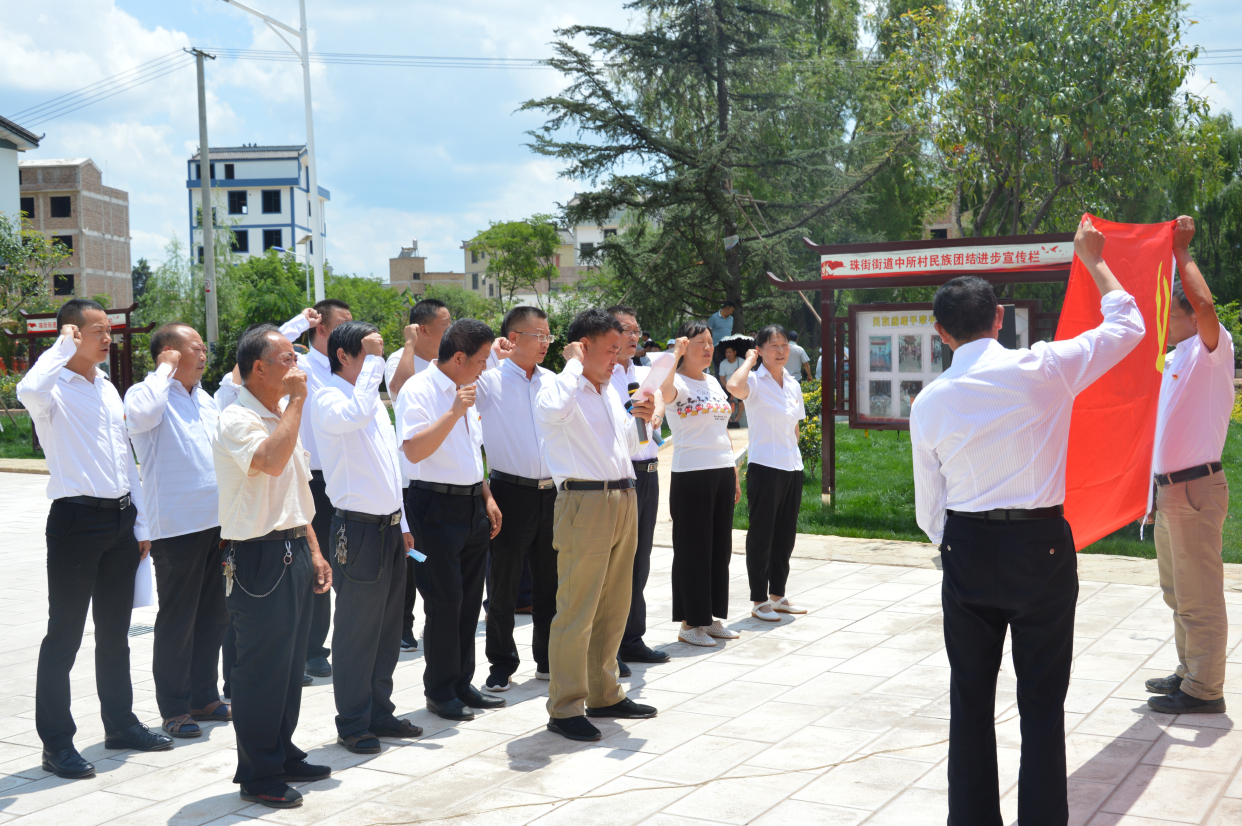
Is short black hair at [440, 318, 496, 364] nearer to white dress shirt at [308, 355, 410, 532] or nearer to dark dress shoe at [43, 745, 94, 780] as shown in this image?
white dress shirt at [308, 355, 410, 532]

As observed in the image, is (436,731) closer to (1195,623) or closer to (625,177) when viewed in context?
(1195,623)

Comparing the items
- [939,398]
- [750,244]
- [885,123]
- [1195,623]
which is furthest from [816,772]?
[885,123]

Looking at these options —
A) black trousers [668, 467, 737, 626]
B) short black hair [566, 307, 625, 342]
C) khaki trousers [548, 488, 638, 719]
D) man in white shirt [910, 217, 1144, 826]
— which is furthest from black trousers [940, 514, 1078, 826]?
black trousers [668, 467, 737, 626]

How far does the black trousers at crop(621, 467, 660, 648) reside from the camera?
629 cm

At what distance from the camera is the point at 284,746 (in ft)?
14.4

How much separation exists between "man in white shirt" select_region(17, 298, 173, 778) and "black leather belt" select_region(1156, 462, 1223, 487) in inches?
195

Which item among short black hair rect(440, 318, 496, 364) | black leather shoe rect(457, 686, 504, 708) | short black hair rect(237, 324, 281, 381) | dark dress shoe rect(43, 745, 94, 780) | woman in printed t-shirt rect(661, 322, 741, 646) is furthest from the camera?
woman in printed t-shirt rect(661, 322, 741, 646)

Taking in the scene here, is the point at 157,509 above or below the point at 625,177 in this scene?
below

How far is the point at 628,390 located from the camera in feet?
21.3

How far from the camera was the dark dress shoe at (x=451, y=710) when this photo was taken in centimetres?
523

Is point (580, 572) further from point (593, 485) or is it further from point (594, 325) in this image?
point (594, 325)

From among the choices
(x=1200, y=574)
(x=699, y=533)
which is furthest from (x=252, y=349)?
(x=1200, y=574)

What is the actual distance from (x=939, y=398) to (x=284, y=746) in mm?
3042

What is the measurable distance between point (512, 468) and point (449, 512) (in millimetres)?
655
